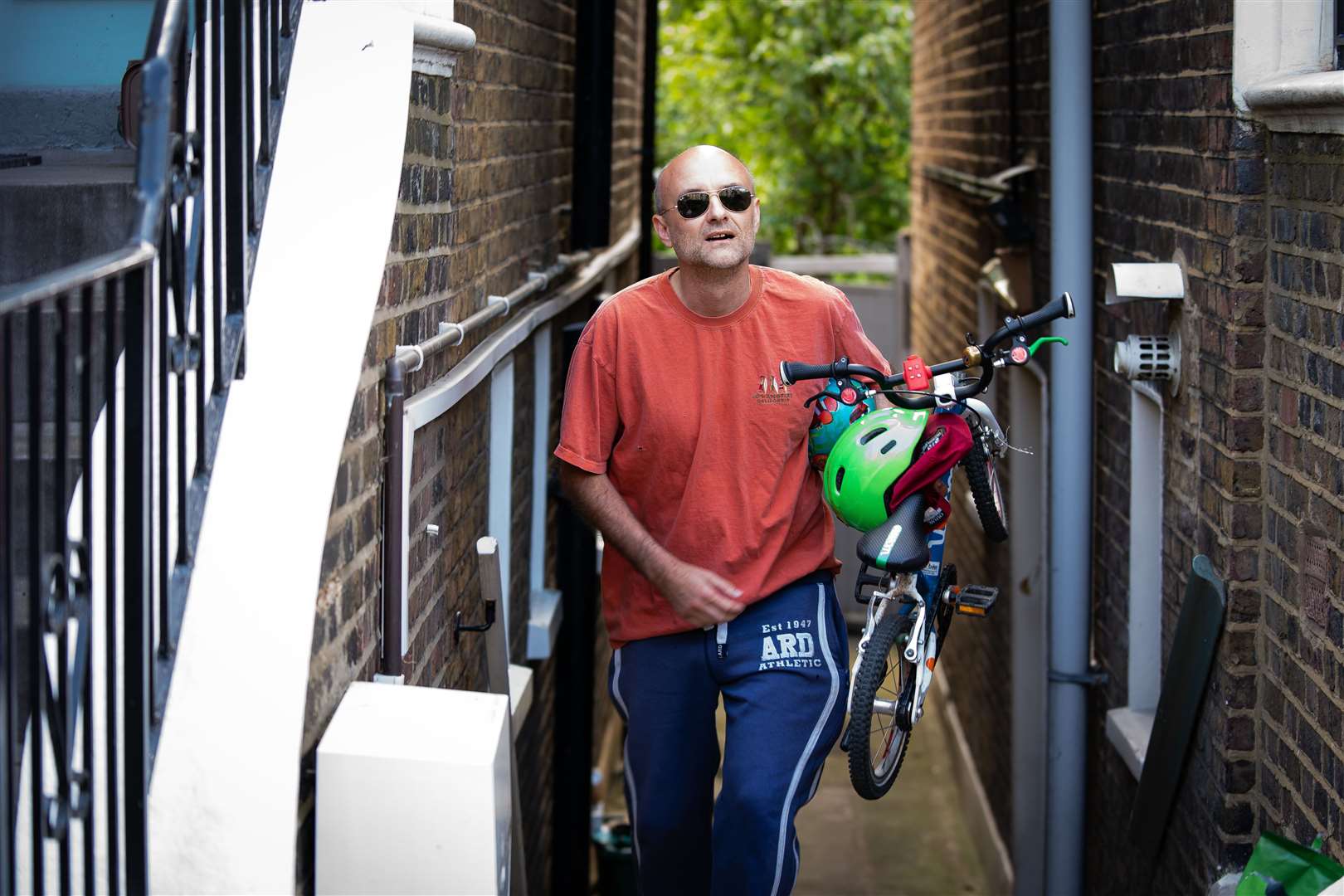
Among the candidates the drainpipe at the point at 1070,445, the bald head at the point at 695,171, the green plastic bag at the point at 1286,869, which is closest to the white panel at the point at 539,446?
the drainpipe at the point at 1070,445

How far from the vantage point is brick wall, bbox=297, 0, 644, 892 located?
2.91 metres

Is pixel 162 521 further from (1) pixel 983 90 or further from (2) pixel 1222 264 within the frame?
(1) pixel 983 90

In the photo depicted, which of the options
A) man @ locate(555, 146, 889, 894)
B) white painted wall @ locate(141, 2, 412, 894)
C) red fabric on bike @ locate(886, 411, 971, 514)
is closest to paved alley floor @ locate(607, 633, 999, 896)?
man @ locate(555, 146, 889, 894)

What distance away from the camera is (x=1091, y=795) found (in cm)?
564

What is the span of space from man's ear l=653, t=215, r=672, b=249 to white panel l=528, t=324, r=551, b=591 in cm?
230

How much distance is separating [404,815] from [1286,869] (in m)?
1.80

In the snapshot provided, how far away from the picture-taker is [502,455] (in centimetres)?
509

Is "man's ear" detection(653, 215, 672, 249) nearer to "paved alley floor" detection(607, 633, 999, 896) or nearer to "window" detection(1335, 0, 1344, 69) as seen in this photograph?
"window" detection(1335, 0, 1344, 69)

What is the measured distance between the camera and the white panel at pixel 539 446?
6141mm

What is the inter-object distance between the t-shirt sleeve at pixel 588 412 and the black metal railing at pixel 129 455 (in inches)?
41.1

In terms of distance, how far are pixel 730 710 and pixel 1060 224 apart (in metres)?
2.30

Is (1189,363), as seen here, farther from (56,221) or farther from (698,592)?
(56,221)

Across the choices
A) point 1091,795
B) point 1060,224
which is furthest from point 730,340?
point 1091,795

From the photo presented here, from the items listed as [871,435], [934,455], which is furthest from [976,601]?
[871,435]
